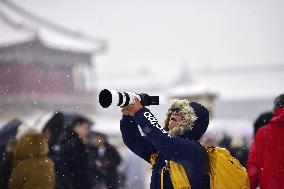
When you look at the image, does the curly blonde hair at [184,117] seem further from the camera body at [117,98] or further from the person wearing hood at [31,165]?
the person wearing hood at [31,165]

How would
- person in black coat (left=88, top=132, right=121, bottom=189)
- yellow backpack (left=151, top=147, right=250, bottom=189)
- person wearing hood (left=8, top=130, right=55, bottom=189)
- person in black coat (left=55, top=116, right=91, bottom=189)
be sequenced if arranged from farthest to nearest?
person in black coat (left=88, top=132, right=121, bottom=189)
person in black coat (left=55, top=116, right=91, bottom=189)
person wearing hood (left=8, top=130, right=55, bottom=189)
yellow backpack (left=151, top=147, right=250, bottom=189)

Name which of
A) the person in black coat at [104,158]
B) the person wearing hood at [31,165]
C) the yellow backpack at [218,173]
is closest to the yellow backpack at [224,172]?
the yellow backpack at [218,173]

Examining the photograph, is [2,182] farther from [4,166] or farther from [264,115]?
[264,115]

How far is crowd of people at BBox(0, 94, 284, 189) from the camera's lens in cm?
266

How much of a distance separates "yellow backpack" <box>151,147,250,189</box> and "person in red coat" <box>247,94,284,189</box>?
917 mm

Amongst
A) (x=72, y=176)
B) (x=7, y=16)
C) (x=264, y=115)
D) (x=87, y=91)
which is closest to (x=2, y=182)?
(x=72, y=176)

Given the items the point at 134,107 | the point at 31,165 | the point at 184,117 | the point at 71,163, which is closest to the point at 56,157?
the point at 71,163

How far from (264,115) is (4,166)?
2.44 meters

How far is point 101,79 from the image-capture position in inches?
2104

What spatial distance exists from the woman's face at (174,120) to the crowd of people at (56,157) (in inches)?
44.1

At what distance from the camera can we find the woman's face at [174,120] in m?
2.91

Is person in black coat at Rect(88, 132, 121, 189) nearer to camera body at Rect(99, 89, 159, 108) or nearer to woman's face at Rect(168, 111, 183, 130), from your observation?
woman's face at Rect(168, 111, 183, 130)

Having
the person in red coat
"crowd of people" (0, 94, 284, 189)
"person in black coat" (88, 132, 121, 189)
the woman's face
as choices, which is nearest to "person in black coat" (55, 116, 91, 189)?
"crowd of people" (0, 94, 284, 189)

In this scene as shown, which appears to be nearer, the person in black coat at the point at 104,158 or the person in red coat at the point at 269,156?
the person in red coat at the point at 269,156
